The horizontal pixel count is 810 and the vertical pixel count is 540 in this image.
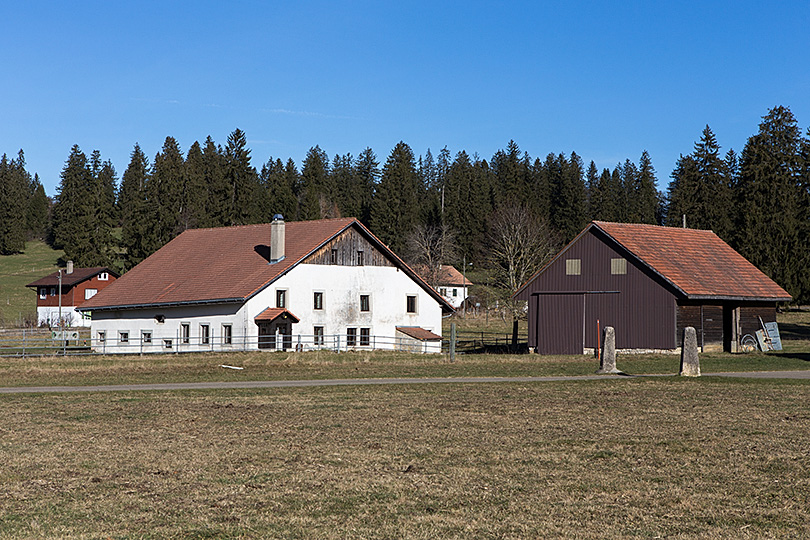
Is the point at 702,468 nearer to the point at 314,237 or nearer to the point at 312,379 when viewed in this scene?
the point at 312,379

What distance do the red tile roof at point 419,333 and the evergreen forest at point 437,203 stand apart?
36.2 metres

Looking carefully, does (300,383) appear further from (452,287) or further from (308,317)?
(452,287)

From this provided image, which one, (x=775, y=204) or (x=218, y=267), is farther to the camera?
(x=775, y=204)

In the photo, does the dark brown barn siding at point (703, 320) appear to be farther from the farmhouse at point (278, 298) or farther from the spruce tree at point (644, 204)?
the spruce tree at point (644, 204)

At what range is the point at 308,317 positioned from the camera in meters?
48.2

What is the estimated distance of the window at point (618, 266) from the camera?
145ft

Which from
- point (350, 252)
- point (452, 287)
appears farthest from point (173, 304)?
point (452, 287)

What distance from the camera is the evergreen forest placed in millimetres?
80062

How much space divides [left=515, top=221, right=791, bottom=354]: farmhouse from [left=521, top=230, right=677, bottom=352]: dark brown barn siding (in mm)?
47

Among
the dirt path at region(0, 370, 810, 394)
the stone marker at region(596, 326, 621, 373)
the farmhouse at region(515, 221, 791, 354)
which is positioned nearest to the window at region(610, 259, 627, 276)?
the farmhouse at region(515, 221, 791, 354)

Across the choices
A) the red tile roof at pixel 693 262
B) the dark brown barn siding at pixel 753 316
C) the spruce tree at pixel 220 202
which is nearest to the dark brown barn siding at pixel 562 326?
the red tile roof at pixel 693 262

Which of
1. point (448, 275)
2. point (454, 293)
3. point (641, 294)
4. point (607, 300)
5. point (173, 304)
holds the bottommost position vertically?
point (173, 304)

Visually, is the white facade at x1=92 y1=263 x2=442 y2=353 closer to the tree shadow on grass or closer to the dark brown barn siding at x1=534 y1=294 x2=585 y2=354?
the dark brown barn siding at x1=534 y1=294 x2=585 y2=354

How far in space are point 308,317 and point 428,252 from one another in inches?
2199
